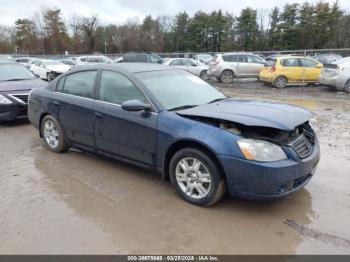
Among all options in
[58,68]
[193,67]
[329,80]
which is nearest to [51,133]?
[329,80]

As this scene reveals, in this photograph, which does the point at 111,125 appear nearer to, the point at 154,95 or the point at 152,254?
the point at 154,95

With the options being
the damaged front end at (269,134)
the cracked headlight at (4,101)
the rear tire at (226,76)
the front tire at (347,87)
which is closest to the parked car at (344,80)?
the front tire at (347,87)

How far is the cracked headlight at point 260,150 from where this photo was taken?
3326 millimetres

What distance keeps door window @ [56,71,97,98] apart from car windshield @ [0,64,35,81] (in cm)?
408

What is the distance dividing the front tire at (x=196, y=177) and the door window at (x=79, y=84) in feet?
6.27

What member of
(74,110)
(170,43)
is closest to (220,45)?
(170,43)

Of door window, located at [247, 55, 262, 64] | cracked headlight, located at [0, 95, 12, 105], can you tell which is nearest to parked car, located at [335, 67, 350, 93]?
door window, located at [247, 55, 262, 64]

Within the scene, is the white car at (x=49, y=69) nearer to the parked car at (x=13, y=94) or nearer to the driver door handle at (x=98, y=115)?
the parked car at (x=13, y=94)

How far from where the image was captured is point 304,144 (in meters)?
3.74

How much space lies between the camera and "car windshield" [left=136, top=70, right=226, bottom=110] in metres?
4.24

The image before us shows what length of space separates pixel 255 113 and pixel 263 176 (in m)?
0.79

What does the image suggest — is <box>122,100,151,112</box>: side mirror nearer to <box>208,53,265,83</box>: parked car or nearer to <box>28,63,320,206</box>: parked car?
<box>28,63,320,206</box>: parked car

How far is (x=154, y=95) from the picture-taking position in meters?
4.20

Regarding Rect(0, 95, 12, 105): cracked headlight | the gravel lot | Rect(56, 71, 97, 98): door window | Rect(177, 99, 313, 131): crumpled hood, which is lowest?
the gravel lot
